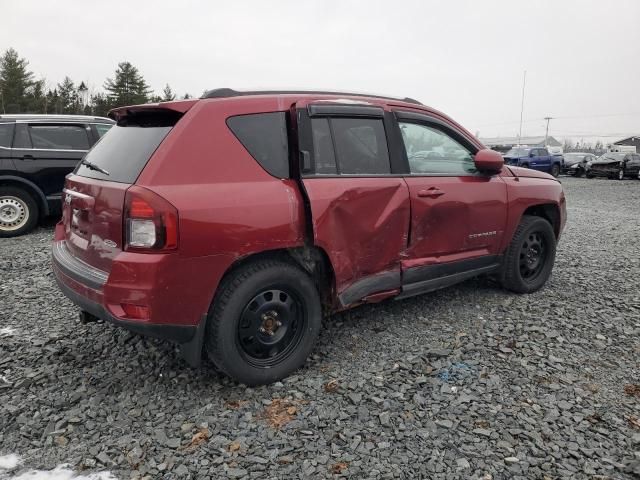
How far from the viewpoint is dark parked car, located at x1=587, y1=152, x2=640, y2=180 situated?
24.7 metres

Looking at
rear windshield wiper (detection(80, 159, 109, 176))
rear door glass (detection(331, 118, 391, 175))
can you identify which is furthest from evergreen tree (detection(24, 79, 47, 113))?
rear door glass (detection(331, 118, 391, 175))

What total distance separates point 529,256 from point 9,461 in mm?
4311

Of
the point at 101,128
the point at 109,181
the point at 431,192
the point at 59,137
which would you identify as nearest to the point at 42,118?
the point at 59,137

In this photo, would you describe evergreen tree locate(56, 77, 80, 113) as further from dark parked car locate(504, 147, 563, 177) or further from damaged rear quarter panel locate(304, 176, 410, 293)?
damaged rear quarter panel locate(304, 176, 410, 293)

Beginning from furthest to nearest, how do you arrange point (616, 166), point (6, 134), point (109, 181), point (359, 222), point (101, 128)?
point (616, 166), point (101, 128), point (6, 134), point (359, 222), point (109, 181)

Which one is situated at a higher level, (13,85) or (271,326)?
(13,85)

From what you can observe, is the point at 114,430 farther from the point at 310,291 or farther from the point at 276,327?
the point at 310,291

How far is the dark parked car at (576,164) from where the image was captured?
89.8 feet

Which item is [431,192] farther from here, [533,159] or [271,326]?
[533,159]

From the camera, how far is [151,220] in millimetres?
2420

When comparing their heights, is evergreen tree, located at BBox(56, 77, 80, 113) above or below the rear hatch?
above

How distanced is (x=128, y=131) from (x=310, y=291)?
155 centimetres

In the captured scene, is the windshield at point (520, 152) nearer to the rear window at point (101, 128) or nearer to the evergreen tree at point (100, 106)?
the rear window at point (101, 128)

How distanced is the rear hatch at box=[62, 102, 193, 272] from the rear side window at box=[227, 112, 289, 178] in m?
0.34
